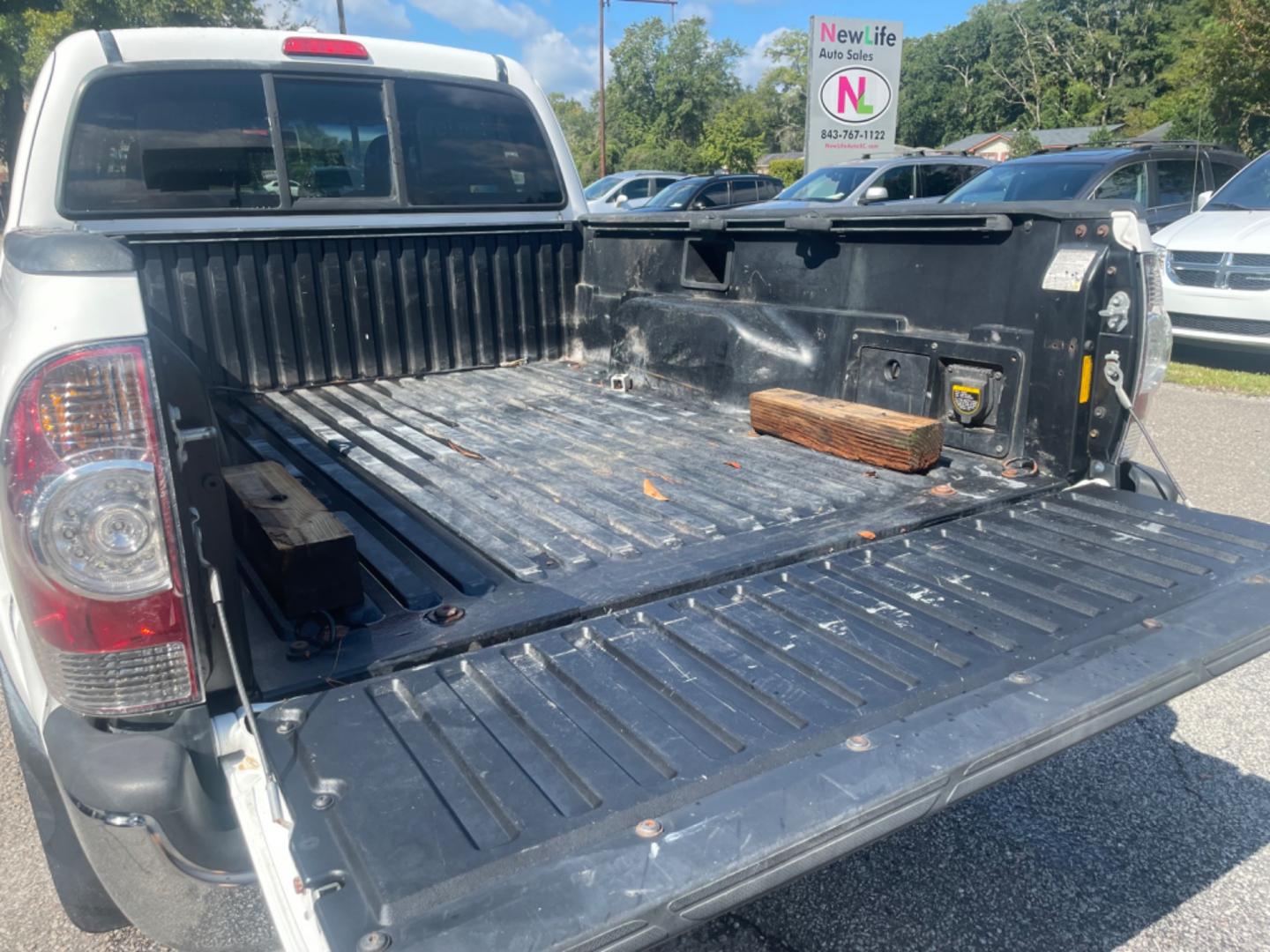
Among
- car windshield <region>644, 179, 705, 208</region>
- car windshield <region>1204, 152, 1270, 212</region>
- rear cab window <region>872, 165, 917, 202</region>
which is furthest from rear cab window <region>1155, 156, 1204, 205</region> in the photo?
car windshield <region>644, 179, 705, 208</region>

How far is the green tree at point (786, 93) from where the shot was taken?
82000mm

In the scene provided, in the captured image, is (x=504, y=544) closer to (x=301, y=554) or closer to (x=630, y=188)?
(x=301, y=554)

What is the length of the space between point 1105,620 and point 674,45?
69656 mm

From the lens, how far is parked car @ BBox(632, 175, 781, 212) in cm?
1560

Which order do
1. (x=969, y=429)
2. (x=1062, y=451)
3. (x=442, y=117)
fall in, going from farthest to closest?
(x=442, y=117) → (x=969, y=429) → (x=1062, y=451)

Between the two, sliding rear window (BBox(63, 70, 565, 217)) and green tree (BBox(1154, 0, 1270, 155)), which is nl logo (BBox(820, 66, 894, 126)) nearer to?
green tree (BBox(1154, 0, 1270, 155))

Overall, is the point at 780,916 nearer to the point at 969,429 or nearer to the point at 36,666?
the point at 969,429

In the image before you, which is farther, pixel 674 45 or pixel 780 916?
pixel 674 45

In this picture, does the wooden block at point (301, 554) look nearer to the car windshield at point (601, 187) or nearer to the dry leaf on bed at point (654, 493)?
the dry leaf on bed at point (654, 493)

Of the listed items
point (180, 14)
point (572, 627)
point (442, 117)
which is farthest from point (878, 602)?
point (180, 14)

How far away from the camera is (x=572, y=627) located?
187 centimetres

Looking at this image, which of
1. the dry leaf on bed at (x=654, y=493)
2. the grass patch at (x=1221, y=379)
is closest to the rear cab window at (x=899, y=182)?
the grass patch at (x=1221, y=379)

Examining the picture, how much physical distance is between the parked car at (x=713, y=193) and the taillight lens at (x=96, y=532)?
A: 47.1ft

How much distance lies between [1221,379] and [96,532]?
9.18 meters
